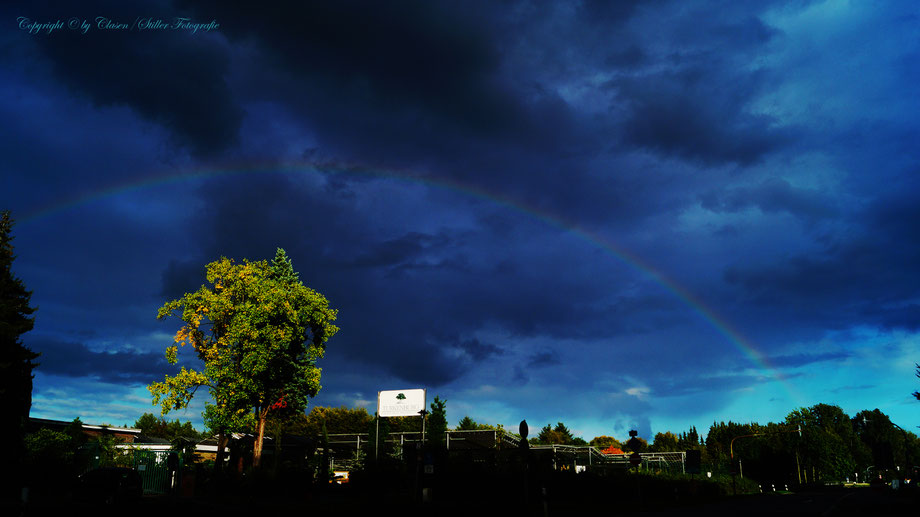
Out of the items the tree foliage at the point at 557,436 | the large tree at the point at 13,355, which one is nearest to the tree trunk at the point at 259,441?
the large tree at the point at 13,355

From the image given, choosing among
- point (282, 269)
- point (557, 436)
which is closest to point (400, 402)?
point (282, 269)

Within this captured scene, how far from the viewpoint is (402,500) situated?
28328 mm

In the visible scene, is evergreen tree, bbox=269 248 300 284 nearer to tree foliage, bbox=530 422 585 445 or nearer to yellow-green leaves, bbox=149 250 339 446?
yellow-green leaves, bbox=149 250 339 446

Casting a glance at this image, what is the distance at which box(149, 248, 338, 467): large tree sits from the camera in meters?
44.2

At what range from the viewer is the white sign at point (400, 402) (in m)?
61.8

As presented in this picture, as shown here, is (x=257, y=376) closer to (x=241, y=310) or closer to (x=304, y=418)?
(x=241, y=310)

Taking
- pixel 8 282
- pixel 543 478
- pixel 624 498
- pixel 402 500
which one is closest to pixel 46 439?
pixel 8 282

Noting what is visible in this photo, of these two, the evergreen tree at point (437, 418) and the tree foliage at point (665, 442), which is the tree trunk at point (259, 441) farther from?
the tree foliage at point (665, 442)

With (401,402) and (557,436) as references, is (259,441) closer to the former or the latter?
(401,402)

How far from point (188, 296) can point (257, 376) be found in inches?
307

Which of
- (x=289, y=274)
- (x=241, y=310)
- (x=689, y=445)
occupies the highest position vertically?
(x=289, y=274)

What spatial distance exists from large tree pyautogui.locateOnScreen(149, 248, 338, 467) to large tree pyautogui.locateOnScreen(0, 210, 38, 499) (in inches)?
312

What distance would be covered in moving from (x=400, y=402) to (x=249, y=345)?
2179 cm

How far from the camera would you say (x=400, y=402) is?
207ft
